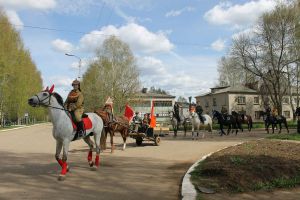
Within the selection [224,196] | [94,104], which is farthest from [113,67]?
[224,196]

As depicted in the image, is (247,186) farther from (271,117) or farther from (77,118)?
(271,117)

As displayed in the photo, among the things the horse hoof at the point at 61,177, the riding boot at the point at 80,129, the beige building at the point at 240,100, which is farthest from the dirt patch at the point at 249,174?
the beige building at the point at 240,100

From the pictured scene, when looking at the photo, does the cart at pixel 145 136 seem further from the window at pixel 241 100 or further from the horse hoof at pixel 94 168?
the window at pixel 241 100

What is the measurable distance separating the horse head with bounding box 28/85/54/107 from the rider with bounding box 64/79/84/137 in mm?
859

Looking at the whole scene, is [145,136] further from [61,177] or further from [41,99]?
[61,177]

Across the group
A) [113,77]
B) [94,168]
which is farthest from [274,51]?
[94,168]

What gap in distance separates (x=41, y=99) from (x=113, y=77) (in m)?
47.3

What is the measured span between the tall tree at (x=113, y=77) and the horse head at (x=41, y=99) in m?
45.0

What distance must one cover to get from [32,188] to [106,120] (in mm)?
7580

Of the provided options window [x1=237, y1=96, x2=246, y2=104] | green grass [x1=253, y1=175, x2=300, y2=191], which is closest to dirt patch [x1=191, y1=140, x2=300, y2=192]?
green grass [x1=253, y1=175, x2=300, y2=191]

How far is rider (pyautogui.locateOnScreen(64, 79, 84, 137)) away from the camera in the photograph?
10977mm

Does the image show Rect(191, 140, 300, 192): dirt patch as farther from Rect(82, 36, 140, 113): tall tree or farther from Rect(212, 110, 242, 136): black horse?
Rect(82, 36, 140, 113): tall tree

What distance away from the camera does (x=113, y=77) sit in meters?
57.3

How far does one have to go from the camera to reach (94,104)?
184 feet
